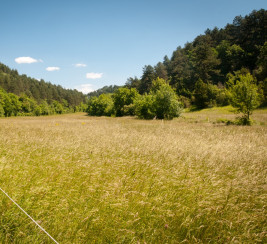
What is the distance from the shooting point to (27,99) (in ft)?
260

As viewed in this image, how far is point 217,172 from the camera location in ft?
12.5

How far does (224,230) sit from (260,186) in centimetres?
145

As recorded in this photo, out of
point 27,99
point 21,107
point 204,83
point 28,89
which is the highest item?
point 28,89

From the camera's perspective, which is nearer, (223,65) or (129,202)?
(129,202)

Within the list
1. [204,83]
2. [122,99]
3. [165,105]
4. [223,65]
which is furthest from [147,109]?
[223,65]

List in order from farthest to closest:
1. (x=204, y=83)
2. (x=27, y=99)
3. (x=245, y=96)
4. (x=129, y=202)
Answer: (x=27, y=99) < (x=204, y=83) < (x=245, y=96) < (x=129, y=202)

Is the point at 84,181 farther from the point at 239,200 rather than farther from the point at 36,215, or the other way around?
the point at 239,200

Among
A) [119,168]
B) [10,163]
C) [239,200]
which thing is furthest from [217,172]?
[10,163]

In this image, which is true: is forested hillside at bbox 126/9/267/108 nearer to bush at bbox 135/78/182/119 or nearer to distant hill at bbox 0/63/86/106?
bush at bbox 135/78/182/119

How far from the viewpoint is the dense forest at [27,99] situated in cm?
6697

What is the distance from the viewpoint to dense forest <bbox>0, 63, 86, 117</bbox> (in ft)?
220

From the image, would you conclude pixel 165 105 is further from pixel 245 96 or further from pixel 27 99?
pixel 27 99

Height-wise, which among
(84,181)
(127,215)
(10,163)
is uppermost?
(10,163)

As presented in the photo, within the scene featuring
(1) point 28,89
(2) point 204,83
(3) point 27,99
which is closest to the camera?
(2) point 204,83
